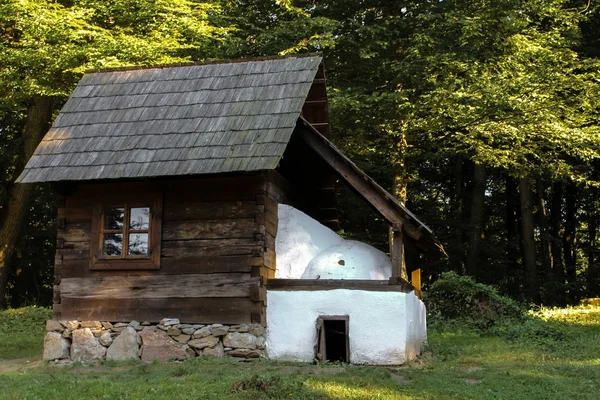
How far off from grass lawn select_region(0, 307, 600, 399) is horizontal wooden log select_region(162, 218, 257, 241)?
2.14 m

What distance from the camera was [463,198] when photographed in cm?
2966

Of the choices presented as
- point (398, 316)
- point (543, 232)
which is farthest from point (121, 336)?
point (543, 232)

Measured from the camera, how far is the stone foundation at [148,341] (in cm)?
1111

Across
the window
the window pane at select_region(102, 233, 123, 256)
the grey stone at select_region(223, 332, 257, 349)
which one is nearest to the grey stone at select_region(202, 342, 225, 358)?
the grey stone at select_region(223, 332, 257, 349)

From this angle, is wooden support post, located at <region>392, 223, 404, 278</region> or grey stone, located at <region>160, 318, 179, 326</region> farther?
grey stone, located at <region>160, 318, 179, 326</region>

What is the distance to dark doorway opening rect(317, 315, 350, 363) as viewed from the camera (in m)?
11.2

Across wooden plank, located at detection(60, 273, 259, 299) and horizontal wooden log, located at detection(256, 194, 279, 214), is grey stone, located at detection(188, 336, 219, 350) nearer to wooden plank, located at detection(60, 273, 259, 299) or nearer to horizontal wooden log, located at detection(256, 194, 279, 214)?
wooden plank, located at detection(60, 273, 259, 299)

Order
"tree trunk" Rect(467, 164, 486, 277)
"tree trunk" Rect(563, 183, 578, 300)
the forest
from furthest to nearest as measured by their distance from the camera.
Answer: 1. "tree trunk" Rect(563, 183, 578, 300)
2. "tree trunk" Rect(467, 164, 486, 277)
3. the forest

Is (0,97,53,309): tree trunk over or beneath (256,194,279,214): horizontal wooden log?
over

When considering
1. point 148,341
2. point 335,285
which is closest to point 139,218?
point 148,341

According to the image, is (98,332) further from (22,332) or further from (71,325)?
(22,332)

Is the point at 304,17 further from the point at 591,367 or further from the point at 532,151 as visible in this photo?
the point at 591,367

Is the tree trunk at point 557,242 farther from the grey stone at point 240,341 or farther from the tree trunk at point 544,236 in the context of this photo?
the grey stone at point 240,341

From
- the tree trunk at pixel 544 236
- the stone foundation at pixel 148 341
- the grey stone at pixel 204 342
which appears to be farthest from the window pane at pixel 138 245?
the tree trunk at pixel 544 236
